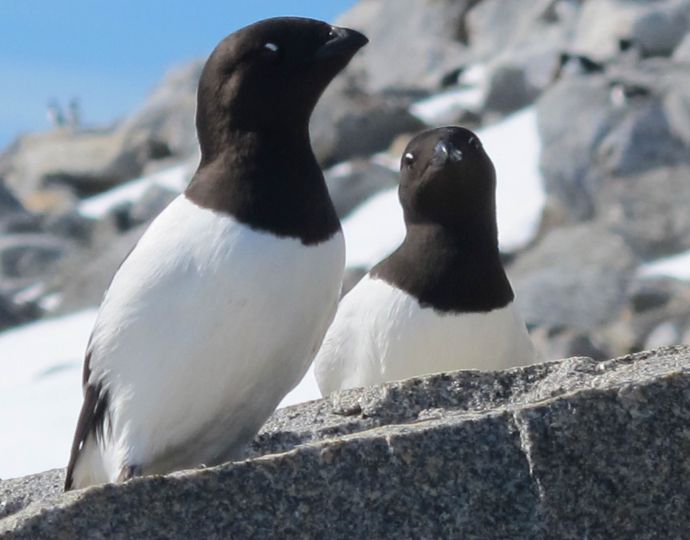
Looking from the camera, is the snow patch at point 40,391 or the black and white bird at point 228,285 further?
the snow patch at point 40,391

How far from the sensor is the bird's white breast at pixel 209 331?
477 centimetres

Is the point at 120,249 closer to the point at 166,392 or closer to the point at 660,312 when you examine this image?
the point at 660,312

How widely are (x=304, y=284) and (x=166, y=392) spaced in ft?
1.66

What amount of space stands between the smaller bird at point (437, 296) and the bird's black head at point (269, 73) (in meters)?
1.59

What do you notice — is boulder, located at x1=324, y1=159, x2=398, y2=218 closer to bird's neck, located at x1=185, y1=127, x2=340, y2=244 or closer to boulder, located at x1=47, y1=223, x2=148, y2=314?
boulder, located at x1=47, y1=223, x2=148, y2=314

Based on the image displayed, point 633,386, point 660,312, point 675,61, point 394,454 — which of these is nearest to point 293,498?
point 394,454

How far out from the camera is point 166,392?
4.84m

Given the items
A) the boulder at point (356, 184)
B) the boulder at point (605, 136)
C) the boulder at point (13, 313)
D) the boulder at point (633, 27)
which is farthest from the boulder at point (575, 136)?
the boulder at point (13, 313)

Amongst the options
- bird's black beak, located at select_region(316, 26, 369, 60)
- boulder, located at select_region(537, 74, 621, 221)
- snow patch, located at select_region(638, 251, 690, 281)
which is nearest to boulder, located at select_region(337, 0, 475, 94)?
boulder, located at select_region(537, 74, 621, 221)

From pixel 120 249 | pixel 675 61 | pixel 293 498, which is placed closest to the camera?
pixel 293 498

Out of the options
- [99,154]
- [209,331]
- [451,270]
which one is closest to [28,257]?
[99,154]

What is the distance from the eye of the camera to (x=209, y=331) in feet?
15.7

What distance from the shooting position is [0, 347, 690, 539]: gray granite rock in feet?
12.1

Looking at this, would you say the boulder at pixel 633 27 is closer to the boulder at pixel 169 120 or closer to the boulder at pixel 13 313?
the boulder at pixel 169 120
